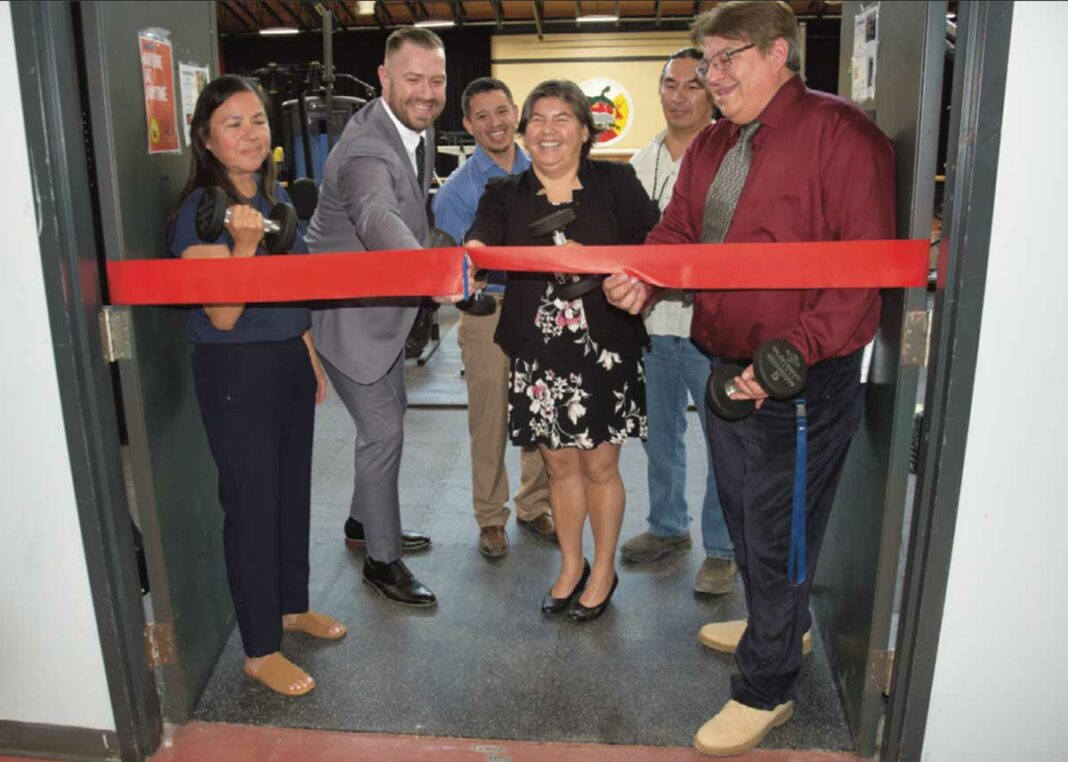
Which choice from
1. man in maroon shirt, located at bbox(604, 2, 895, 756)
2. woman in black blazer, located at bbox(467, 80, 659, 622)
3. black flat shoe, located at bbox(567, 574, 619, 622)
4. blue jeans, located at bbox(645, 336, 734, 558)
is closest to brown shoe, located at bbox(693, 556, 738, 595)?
blue jeans, located at bbox(645, 336, 734, 558)

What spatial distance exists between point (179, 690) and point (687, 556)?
1.87 m

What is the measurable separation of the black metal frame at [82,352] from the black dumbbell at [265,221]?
0.25m

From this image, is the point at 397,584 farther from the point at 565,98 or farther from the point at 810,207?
the point at 810,207

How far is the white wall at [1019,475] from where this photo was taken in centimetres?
175

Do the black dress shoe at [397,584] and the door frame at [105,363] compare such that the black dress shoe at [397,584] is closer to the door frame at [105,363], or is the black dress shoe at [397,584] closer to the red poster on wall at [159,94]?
the door frame at [105,363]

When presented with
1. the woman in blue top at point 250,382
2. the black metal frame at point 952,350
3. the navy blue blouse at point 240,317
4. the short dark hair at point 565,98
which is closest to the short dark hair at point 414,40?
the short dark hair at point 565,98

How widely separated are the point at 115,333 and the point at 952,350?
6.26ft

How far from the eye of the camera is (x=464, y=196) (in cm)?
345

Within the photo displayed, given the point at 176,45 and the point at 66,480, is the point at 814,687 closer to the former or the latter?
the point at 66,480

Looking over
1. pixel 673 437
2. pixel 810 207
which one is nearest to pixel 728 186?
pixel 810 207

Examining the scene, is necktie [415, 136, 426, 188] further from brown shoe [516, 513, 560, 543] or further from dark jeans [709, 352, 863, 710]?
brown shoe [516, 513, 560, 543]

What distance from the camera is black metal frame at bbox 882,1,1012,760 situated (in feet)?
5.71

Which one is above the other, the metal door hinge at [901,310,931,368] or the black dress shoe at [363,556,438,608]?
the metal door hinge at [901,310,931,368]

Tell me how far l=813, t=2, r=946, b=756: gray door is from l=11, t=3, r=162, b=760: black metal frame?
72.9 inches
